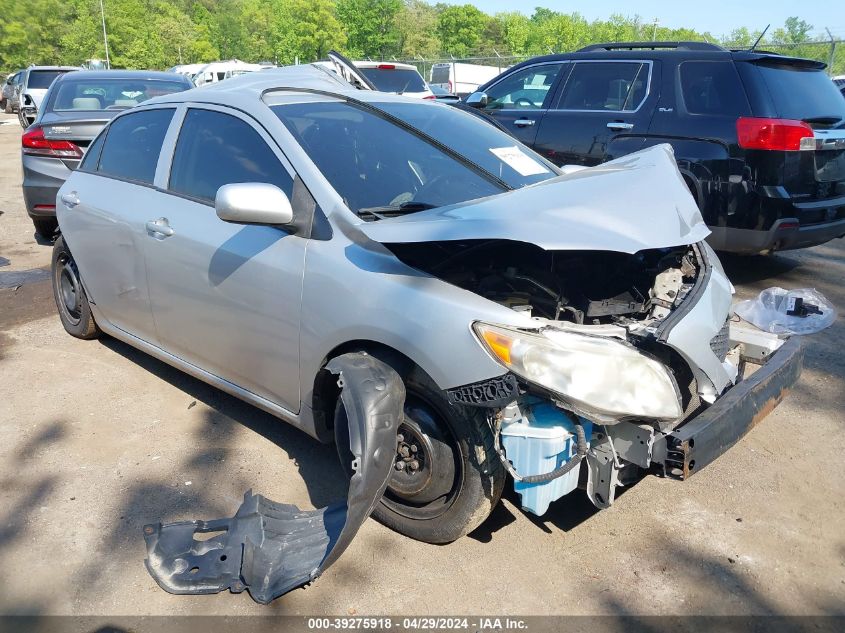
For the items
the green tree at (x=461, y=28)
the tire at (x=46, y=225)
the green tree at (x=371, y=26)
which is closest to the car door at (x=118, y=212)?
the tire at (x=46, y=225)

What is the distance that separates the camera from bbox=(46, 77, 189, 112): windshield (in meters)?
8.44

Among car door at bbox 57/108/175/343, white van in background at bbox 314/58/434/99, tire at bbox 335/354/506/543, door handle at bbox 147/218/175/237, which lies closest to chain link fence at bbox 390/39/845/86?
white van in background at bbox 314/58/434/99

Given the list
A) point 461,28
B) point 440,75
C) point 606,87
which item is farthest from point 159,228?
point 461,28

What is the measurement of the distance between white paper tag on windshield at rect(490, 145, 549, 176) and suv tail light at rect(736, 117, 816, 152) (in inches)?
101

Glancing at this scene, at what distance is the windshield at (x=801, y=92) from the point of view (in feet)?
19.1

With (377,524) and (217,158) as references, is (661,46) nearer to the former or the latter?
(217,158)

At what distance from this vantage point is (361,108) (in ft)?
12.0

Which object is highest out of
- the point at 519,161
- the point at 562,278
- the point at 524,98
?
the point at 519,161

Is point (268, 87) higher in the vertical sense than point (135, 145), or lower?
higher

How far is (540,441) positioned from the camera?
245 cm

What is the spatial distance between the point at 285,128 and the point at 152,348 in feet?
5.45

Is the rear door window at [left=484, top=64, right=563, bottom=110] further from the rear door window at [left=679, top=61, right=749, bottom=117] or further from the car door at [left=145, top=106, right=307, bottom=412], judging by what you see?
the car door at [left=145, top=106, right=307, bottom=412]

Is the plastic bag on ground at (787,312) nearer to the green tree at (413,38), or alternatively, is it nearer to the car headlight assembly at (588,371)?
the car headlight assembly at (588,371)

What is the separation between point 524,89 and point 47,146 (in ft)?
16.7
